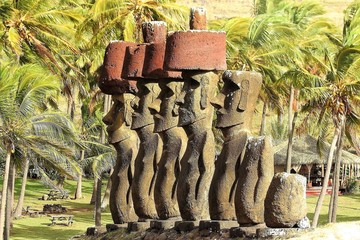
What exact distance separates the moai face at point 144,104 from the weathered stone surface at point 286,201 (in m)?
4.37

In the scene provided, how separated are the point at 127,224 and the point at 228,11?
95.7 metres

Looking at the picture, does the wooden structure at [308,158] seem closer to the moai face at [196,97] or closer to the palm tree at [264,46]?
the palm tree at [264,46]

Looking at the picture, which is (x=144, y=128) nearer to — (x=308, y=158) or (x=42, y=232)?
(x=42, y=232)

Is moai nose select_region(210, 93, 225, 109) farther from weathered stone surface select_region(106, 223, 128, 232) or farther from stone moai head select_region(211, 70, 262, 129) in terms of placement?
weathered stone surface select_region(106, 223, 128, 232)

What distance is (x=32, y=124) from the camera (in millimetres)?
24500

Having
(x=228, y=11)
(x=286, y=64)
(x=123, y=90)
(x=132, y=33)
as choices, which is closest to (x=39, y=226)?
(x=286, y=64)

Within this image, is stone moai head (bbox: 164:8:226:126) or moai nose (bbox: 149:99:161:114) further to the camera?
moai nose (bbox: 149:99:161:114)

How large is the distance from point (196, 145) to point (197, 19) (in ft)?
5.81

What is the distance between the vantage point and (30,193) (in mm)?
46812

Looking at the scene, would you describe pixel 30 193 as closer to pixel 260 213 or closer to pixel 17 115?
pixel 17 115

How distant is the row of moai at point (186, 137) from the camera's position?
468 inches

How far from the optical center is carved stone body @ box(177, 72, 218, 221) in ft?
43.3

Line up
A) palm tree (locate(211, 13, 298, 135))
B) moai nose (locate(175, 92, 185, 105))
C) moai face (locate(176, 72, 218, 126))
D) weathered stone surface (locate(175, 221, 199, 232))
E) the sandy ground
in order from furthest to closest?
palm tree (locate(211, 13, 298, 135)) → moai nose (locate(175, 92, 185, 105)) → moai face (locate(176, 72, 218, 126)) → weathered stone surface (locate(175, 221, 199, 232)) → the sandy ground

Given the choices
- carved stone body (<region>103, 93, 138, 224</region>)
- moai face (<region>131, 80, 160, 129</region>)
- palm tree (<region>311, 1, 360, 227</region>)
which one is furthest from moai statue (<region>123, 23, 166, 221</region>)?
palm tree (<region>311, 1, 360, 227</region>)
